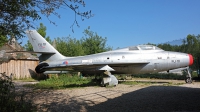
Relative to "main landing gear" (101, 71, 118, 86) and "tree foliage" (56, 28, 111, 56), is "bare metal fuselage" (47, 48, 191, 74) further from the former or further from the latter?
"tree foliage" (56, 28, 111, 56)

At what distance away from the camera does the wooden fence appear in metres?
24.1

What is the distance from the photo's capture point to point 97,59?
47.2 feet

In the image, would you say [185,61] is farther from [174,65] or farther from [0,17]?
[0,17]

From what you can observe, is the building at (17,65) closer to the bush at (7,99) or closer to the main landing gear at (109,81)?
the main landing gear at (109,81)

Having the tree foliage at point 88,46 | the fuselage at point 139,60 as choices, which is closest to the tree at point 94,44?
the tree foliage at point 88,46

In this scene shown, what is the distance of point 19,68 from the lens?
2488 centimetres

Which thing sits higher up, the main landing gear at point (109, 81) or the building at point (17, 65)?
the building at point (17, 65)

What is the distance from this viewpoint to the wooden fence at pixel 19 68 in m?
24.1

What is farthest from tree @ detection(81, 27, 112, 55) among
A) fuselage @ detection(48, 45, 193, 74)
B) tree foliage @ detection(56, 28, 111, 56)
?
fuselage @ detection(48, 45, 193, 74)

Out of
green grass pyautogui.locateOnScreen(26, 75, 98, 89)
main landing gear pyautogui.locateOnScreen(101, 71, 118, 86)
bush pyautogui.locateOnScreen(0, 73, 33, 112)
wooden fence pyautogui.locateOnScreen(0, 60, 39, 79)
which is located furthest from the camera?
wooden fence pyautogui.locateOnScreen(0, 60, 39, 79)

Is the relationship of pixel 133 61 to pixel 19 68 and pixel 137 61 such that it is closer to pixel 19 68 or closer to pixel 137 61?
pixel 137 61

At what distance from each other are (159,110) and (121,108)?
1.21m

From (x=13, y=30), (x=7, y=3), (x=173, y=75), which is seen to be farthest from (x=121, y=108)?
(x=173, y=75)

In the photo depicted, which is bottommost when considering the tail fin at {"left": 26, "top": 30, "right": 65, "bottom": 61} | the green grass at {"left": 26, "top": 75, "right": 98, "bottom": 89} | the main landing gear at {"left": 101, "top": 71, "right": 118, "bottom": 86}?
the green grass at {"left": 26, "top": 75, "right": 98, "bottom": 89}
